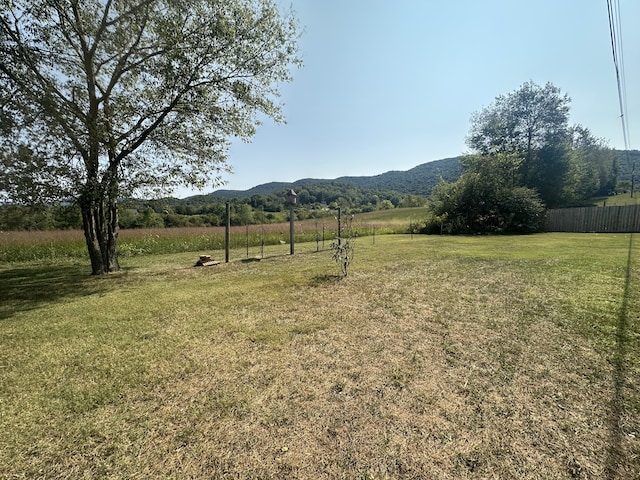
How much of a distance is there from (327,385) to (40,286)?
23.8ft

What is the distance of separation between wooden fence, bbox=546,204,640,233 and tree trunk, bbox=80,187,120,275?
25498 millimetres

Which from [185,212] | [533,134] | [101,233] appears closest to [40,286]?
[101,233]

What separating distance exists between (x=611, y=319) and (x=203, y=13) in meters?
9.51

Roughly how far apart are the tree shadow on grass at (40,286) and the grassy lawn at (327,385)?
115 millimetres

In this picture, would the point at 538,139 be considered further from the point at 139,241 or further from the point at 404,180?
the point at 404,180

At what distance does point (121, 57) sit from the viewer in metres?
6.40

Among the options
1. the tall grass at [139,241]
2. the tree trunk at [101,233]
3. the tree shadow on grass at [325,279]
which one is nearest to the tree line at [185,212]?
the tree trunk at [101,233]

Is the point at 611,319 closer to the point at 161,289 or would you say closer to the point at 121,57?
the point at 161,289

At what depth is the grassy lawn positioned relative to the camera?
1664 mm

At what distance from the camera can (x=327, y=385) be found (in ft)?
7.95

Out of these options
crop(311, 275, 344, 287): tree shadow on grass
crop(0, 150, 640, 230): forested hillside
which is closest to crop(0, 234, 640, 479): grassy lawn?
crop(311, 275, 344, 287): tree shadow on grass

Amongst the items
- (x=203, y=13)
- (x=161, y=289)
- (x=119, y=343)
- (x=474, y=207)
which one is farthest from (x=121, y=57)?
(x=474, y=207)

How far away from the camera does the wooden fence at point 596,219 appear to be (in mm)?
17297

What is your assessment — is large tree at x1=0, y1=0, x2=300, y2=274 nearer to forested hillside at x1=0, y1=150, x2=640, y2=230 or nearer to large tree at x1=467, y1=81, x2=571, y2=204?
forested hillside at x1=0, y1=150, x2=640, y2=230
